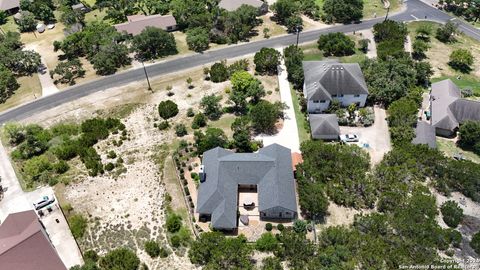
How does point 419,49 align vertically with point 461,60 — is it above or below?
above

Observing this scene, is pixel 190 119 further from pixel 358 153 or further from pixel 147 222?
pixel 358 153

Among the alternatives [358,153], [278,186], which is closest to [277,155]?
[278,186]

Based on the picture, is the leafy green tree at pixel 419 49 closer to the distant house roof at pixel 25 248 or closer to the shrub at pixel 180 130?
the shrub at pixel 180 130

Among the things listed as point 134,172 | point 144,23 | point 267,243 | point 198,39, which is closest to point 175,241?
point 267,243

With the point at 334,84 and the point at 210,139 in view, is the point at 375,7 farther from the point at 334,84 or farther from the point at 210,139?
the point at 210,139

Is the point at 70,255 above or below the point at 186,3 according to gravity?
below

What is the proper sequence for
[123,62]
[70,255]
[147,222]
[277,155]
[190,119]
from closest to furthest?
1. [70,255]
2. [147,222]
3. [277,155]
4. [190,119]
5. [123,62]

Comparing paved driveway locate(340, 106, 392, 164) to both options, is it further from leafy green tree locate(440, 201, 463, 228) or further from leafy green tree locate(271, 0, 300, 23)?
leafy green tree locate(271, 0, 300, 23)
